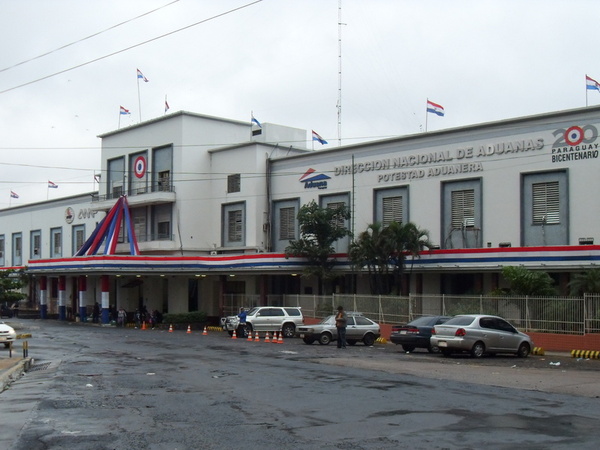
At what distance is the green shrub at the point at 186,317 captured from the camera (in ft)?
174

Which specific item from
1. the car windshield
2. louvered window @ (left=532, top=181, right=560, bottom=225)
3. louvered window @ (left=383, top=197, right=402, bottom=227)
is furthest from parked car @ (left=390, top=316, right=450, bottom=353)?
louvered window @ (left=383, top=197, right=402, bottom=227)

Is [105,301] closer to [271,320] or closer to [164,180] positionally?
[164,180]

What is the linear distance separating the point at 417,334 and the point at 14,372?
15.4 m

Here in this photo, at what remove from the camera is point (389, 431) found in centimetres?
1184

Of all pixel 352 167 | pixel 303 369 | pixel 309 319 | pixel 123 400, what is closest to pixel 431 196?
pixel 352 167

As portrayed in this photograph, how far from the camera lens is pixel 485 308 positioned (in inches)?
1388

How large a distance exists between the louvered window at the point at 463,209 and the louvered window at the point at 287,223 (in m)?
13.0

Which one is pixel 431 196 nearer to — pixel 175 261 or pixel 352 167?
pixel 352 167

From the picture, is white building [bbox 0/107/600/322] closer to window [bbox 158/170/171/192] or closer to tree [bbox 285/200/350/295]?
window [bbox 158/170/171/192]

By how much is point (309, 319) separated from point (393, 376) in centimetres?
2569

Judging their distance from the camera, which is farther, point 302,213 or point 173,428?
point 302,213

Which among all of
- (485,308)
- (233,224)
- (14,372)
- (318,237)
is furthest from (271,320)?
(14,372)

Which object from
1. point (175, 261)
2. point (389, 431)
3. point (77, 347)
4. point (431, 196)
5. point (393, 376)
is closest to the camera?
point (389, 431)

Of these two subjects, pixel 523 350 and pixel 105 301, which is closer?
pixel 523 350
